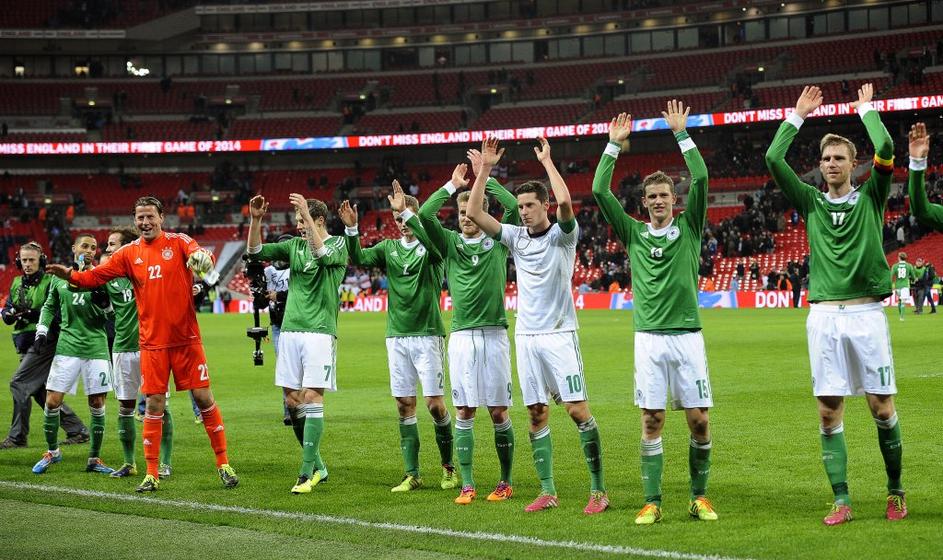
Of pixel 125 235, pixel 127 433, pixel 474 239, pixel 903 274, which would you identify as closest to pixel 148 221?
pixel 125 235

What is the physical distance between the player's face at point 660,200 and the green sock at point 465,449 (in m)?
2.41

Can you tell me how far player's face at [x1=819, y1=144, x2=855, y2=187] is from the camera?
7.74m

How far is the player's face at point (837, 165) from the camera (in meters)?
7.74

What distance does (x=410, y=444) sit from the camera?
967 cm

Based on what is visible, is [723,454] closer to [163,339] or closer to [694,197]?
[694,197]

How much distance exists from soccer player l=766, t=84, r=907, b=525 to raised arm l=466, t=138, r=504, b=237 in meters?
2.41

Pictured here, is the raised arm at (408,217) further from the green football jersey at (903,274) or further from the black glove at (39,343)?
the green football jersey at (903,274)

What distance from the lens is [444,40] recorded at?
72.7m

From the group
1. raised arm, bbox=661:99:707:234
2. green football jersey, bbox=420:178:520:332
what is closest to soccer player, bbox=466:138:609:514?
green football jersey, bbox=420:178:520:332

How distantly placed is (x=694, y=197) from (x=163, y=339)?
490 cm

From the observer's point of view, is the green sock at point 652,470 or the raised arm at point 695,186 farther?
the raised arm at point 695,186

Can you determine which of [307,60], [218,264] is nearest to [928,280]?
[218,264]

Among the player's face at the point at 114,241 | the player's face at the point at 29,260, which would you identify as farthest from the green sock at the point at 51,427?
the player's face at the point at 114,241

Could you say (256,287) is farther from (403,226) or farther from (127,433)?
(403,226)
